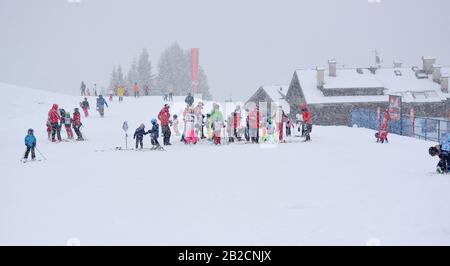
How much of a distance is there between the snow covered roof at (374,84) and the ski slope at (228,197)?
31625mm

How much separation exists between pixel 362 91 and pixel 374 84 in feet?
4.76

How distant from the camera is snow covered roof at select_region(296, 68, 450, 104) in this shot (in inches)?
1971

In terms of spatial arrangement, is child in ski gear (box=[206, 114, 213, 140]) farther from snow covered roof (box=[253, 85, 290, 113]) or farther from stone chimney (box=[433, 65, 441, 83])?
stone chimney (box=[433, 65, 441, 83])

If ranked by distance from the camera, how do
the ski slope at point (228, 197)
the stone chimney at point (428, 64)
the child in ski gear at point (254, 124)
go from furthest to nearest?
the stone chimney at point (428, 64) → the child in ski gear at point (254, 124) → the ski slope at point (228, 197)

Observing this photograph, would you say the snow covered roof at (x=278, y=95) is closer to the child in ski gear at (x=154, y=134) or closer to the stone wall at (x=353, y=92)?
the stone wall at (x=353, y=92)

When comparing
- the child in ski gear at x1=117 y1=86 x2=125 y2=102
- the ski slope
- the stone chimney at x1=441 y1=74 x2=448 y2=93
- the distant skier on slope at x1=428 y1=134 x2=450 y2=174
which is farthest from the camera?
the stone chimney at x1=441 y1=74 x2=448 y2=93

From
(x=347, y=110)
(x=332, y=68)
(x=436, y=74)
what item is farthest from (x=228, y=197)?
(x=436, y=74)

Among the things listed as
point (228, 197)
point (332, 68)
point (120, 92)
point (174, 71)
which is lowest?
point (228, 197)

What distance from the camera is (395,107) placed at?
971 inches

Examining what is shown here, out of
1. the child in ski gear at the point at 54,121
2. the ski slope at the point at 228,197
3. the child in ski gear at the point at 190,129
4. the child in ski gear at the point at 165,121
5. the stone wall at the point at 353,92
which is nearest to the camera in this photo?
the ski slope at the point at 228,197

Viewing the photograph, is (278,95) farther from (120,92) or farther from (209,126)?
(209,126)

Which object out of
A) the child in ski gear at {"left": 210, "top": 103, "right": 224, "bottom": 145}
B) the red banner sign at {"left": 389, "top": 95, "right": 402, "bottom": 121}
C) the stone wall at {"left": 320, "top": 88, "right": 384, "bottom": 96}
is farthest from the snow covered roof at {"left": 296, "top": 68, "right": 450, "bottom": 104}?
the child in ski gear at {"left": 210, "top": 103, "right": 224, "bottom": 145}

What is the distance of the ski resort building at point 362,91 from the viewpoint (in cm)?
4938

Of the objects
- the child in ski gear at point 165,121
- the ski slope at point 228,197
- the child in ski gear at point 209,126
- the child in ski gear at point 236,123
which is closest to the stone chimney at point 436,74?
the ski slope at point 228,197
